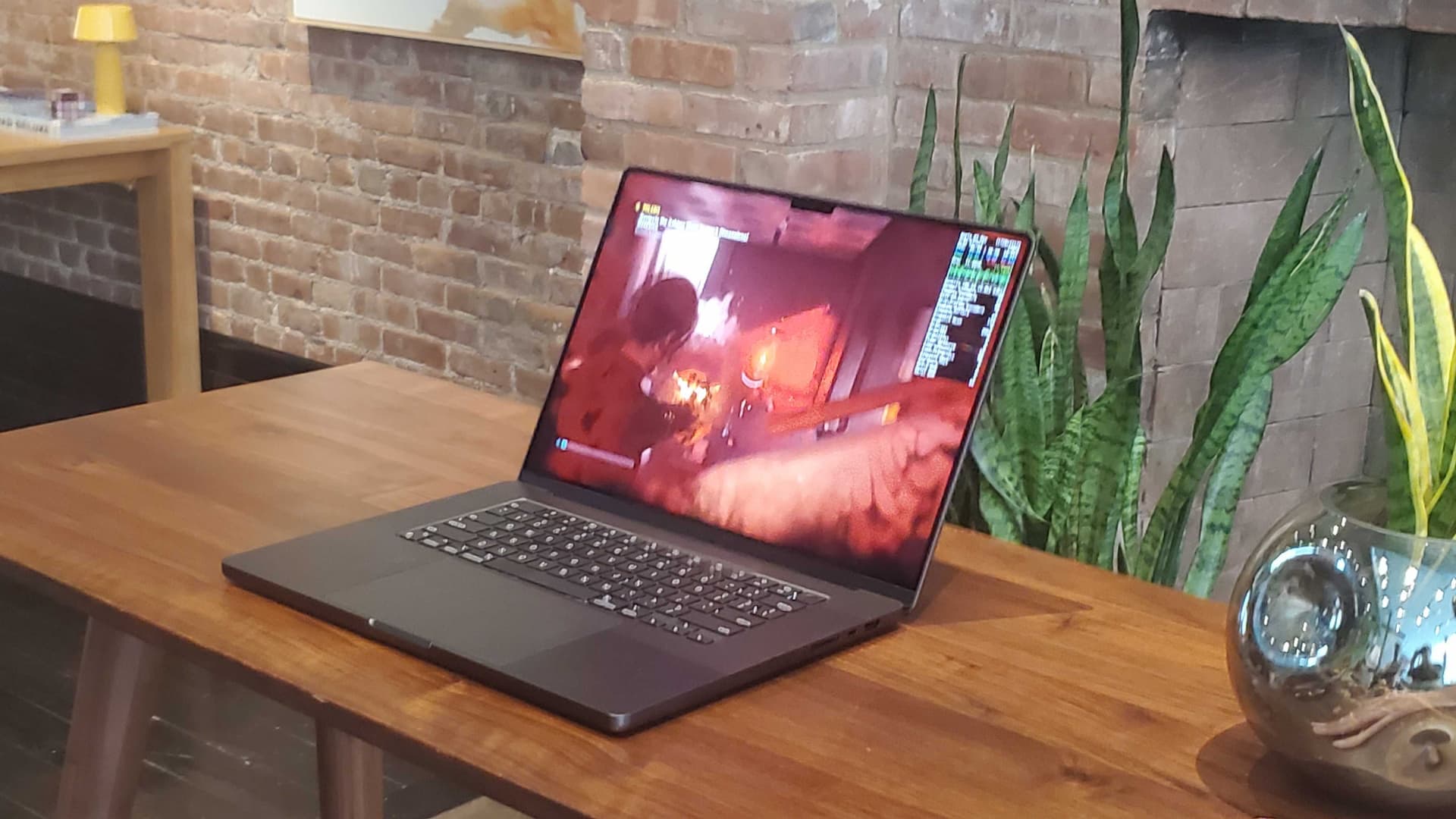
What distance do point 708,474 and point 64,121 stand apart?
3.09 m

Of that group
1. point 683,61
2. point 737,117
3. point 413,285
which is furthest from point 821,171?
point 413,285

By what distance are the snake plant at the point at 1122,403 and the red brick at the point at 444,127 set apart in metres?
1.90

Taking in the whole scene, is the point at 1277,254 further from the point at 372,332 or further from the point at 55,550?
the point at 372,332

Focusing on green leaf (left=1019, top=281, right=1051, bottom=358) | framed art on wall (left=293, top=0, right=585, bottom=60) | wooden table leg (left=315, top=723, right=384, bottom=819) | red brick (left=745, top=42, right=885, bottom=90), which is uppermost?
framed art on wall (left=293, top=0, right=585, bottom=60)

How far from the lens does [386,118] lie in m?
3.56

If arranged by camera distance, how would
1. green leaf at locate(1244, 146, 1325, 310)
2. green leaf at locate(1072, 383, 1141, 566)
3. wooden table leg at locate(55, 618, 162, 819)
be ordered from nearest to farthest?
wooden table leg at locate(55, 618, 162, 819)
green leaf at locate(1072, 383, 1141, 566)
green leaf at locate(1244, 146, 1325, 310)

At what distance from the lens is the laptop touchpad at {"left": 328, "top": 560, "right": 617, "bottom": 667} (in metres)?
0.88

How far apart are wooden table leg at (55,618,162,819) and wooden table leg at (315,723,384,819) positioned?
0.22 meters

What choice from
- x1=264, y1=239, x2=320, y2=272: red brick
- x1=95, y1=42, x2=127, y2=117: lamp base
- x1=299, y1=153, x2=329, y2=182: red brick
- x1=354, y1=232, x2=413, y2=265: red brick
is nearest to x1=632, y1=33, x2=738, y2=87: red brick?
x1=354, y1=232, x2=413, y2=265: red brick

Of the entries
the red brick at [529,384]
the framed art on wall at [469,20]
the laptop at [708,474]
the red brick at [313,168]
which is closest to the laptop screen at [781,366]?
the laptop at [708,474]

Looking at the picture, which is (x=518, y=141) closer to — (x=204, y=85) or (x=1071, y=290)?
(x=204, y=85)

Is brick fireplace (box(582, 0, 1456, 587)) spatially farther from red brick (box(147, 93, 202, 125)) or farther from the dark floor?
red brick (box(147, 93, 202, 125))

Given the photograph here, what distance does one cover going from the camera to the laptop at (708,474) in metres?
0.90

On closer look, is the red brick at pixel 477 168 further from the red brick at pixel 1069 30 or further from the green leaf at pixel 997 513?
the green leaf at pixel 997 513
